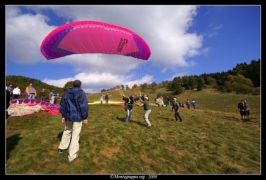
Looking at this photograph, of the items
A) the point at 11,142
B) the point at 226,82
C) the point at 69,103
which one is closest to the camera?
the point at 69,103

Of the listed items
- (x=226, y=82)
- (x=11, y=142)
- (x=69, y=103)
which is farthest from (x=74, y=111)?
(x=226, y=82)

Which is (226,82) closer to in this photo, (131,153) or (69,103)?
(131,153)

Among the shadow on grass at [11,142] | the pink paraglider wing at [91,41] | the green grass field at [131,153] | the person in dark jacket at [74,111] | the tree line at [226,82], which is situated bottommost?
the green grass field at [131,153]

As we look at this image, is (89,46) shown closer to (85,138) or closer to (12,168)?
(85,138)

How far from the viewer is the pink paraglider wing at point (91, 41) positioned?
9.17 m

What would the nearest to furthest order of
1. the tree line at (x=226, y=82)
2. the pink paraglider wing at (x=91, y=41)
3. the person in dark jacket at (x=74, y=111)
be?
the person in dark jacket at (x=74, y=111) → the pink paraglider wing at (x=91, y=41) → the tree line at (x=226, y=82)

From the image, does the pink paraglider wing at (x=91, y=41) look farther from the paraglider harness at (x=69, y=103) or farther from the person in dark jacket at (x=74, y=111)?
the paraglider harness at (x=69, y=103)

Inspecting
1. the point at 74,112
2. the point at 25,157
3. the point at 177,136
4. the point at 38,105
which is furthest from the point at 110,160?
the point at 38,105

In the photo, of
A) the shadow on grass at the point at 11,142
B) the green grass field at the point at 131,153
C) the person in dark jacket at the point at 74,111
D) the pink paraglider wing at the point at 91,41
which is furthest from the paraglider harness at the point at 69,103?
the pink paraglider wing at the point at 91,41

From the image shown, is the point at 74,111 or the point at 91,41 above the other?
the point at 91,41

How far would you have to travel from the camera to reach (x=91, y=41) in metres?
10.3

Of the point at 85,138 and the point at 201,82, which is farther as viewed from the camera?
the point at 201,82
